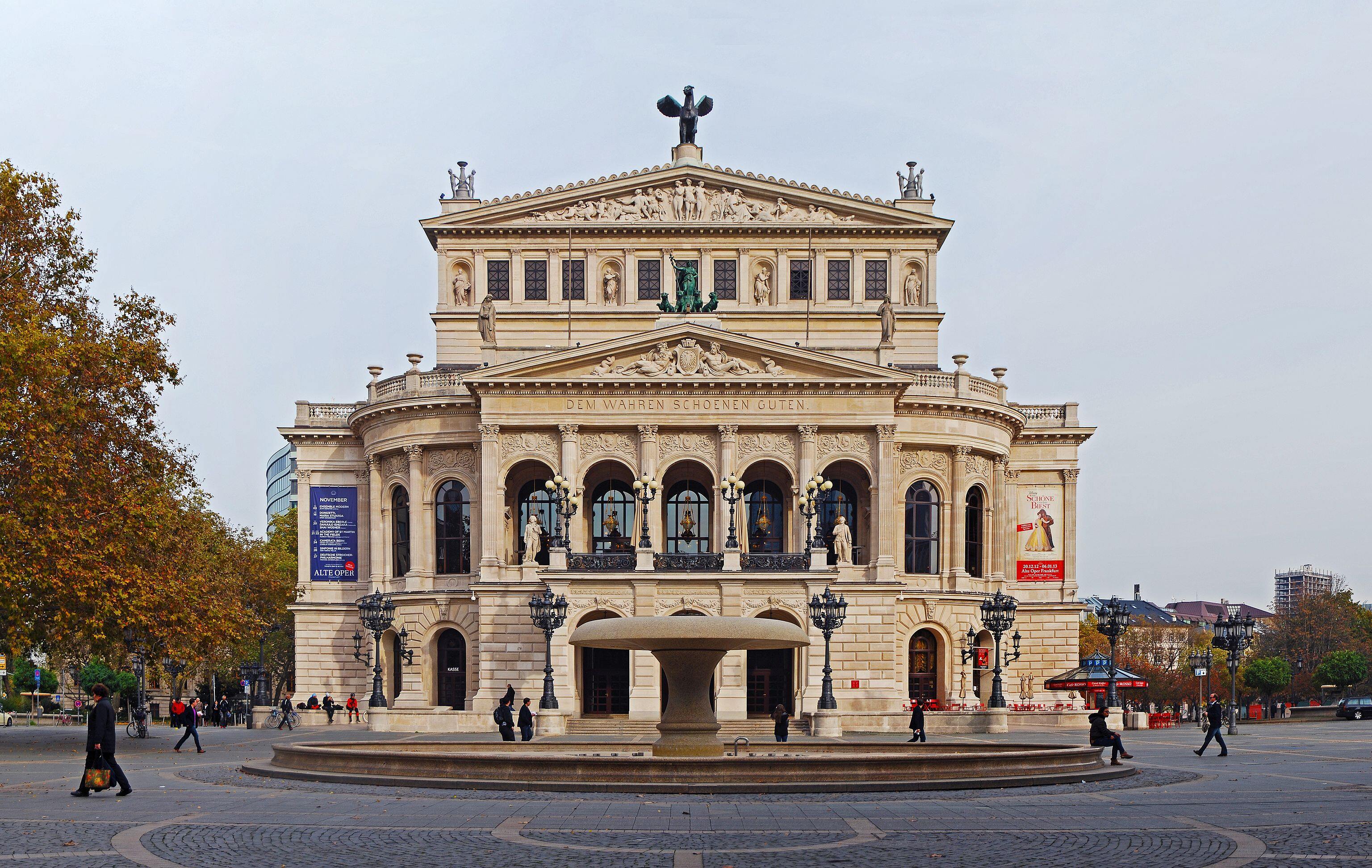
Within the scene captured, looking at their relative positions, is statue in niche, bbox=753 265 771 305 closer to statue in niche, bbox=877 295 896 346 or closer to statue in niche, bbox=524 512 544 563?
statue in niche, bbox=877 295 896 346

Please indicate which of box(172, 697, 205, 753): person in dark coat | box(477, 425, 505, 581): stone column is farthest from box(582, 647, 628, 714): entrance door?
box(172, 697, 205, 753): person in dark coat

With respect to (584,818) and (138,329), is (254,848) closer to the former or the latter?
(584,818)

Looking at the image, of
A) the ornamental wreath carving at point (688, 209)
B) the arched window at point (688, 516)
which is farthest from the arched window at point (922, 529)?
the ornamental wreath carving at point (688, 209)

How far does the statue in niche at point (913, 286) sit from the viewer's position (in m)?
67.4

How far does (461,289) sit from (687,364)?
14.2 m

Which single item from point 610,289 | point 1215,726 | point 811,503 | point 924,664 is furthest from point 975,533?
point 1215,726

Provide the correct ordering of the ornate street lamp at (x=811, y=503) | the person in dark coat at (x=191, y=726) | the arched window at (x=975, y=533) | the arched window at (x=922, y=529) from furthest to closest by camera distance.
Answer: the arched window at (x=975, y=533), the arched window at (x=922, y=529), the ornate street lamp at (x=811, y=503), the person in dark coat at (x=191, y=726)

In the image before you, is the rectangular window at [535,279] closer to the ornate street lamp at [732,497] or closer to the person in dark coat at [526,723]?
the ornate street lamp at [732,497]

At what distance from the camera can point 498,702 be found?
5616 cm

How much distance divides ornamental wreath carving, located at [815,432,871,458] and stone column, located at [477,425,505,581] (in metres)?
12.3

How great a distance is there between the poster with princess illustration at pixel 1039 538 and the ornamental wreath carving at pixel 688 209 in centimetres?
1496

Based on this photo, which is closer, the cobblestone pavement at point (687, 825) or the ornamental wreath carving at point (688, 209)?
the cobblestone pavement at point (687, 825)

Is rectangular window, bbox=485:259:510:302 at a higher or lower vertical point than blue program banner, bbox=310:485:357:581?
higher

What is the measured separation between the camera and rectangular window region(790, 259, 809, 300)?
66.7 m
